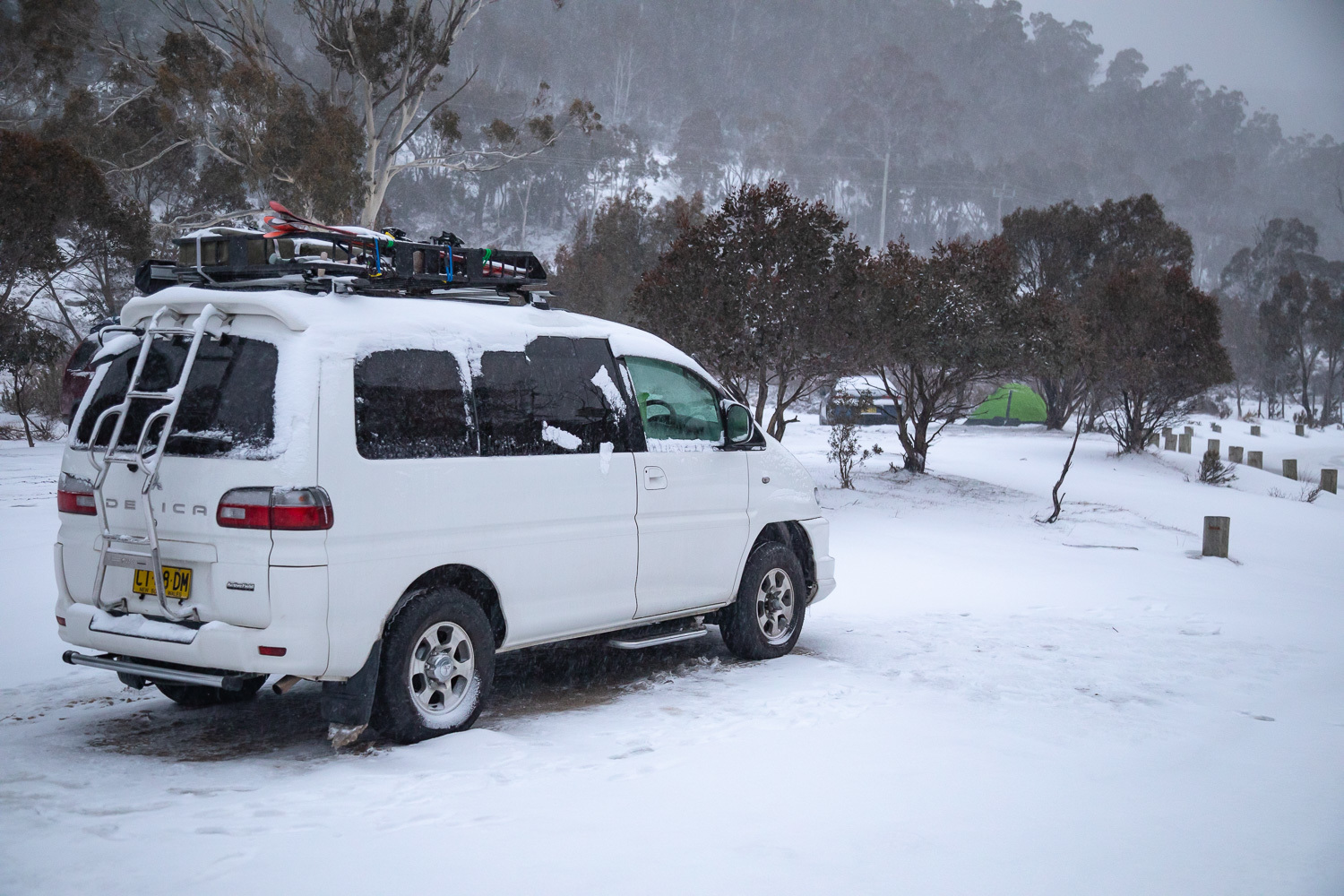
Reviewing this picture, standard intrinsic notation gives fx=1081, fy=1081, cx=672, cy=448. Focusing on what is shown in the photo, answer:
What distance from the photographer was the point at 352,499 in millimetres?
4629

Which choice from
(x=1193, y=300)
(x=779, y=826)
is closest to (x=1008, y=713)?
(x=779, y=826)

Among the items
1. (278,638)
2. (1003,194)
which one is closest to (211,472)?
(278,638)

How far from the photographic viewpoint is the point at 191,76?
25.9 metres

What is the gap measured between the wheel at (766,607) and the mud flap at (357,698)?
2717mm

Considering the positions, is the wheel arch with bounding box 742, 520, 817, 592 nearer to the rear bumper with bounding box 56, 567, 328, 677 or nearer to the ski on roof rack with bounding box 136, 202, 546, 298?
the ski on roof rack with bounding box 136, 202, 546, 298

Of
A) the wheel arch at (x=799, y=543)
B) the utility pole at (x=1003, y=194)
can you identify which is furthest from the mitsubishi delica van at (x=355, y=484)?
the utility pole at (x=1003, y=194)

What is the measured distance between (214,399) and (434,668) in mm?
1545

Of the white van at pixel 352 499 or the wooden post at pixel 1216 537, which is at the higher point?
the white van at pixel 352 499

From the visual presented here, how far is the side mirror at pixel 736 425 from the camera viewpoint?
21.9 feet

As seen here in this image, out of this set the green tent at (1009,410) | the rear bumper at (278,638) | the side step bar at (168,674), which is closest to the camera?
the rear bumper at (278,638)

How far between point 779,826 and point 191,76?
2698cm

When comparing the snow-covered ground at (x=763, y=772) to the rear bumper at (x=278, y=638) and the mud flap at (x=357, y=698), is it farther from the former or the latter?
the rear bumper at (x=278, y=638)

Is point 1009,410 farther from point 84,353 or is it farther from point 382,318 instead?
point 382,318

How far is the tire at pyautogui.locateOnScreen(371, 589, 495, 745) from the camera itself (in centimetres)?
480
